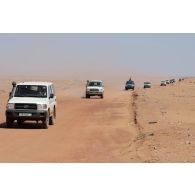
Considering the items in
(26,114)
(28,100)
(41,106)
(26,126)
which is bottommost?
(26,126)

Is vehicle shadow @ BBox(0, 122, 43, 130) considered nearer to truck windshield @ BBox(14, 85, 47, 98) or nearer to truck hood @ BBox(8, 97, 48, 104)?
truck hood @ BBox(8, 97, 48, 104)

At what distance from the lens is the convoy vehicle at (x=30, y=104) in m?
22.9

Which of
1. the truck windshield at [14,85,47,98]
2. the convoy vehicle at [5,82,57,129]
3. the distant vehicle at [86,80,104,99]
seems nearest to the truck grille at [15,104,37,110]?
the convoy vehicle at [5,82,57,129]

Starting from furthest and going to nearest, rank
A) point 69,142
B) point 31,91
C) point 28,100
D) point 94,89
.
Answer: point 94,89, point 31,91, point 28,100, point 69,142

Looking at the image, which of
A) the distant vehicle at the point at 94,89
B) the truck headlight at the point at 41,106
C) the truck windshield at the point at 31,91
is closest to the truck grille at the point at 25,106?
the truck headlight at the point at 41,106

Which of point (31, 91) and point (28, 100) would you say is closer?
point (28, 100)

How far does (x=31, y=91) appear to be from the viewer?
2427 centimetres

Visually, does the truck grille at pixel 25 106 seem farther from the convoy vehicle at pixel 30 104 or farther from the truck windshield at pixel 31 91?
the truck windshield at pixel 31 91

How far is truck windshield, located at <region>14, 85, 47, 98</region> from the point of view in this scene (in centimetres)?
2405

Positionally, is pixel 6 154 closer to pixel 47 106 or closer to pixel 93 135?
pixel 93 135

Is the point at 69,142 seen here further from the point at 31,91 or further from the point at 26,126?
the point at 31,91

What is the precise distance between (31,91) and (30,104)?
1423 millimetres

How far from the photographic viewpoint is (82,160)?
1377cm

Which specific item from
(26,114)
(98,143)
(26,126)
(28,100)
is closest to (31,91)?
(28,100)
